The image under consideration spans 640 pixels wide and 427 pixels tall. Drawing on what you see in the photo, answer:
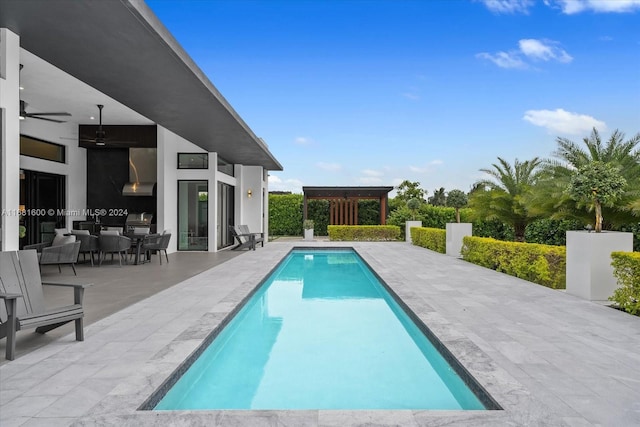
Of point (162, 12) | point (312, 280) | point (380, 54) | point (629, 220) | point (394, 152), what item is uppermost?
point (162, 12)

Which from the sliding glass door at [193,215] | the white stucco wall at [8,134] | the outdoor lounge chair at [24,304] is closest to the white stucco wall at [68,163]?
the sliding glass door at [193,215]

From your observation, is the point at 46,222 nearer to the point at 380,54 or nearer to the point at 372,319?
the point at 372,319

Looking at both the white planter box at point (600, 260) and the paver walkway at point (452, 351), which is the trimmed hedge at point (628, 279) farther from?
the white planter box at point (600, 260)

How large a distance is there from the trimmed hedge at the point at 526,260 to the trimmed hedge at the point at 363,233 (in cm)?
1058

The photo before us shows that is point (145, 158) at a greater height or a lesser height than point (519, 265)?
greater

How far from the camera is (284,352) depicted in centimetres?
475

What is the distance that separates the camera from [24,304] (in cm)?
410

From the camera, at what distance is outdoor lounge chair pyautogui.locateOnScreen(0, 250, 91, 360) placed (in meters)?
3.64

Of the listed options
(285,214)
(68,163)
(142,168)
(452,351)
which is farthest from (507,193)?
(285,214)

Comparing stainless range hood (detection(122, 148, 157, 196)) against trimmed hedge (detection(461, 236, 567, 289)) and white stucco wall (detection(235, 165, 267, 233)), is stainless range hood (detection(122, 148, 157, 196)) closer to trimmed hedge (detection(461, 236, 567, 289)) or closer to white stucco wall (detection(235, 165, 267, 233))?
white stucco wall (detection(235, 165, 267, 233))

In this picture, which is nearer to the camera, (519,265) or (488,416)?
(488,416)

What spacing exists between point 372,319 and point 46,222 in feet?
36.2

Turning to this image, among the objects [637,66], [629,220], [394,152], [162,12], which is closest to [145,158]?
[162,12]

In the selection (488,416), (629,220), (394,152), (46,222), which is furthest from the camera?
(394,152)
